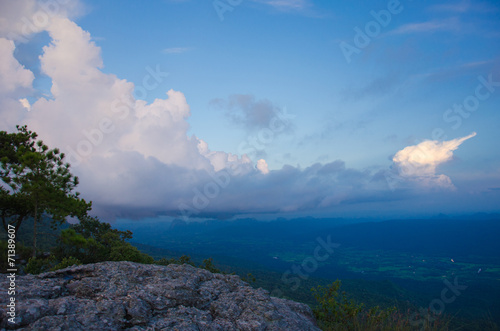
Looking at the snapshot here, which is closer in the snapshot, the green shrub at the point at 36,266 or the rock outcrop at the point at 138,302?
the rock outcrop at the point at 138,302

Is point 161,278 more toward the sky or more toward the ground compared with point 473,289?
more toward the sky

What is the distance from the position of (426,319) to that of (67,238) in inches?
929

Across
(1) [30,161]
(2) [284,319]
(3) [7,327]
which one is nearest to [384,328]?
(2) [284,319]

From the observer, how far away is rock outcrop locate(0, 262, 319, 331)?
578 centimetres

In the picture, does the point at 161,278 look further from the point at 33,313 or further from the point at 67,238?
the point at 67,238

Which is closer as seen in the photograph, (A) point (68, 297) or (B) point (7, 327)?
(B) point (7, 327)

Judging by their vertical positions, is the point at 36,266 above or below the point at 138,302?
below

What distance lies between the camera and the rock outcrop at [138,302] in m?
5.78

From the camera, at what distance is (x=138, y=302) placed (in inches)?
269

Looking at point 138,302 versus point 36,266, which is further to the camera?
point 36,266

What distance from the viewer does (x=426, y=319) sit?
365 inches

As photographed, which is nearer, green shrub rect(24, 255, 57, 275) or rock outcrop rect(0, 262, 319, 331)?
rock outcrop rect(0, 262, 319, 331)

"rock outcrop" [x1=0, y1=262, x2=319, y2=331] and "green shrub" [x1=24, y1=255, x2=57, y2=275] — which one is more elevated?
"rock outcrop" [x1=0, y1=262, x2=319, y2=331]

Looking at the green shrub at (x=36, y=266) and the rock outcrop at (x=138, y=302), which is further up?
the rock outcrop at (x=138, y=302)
